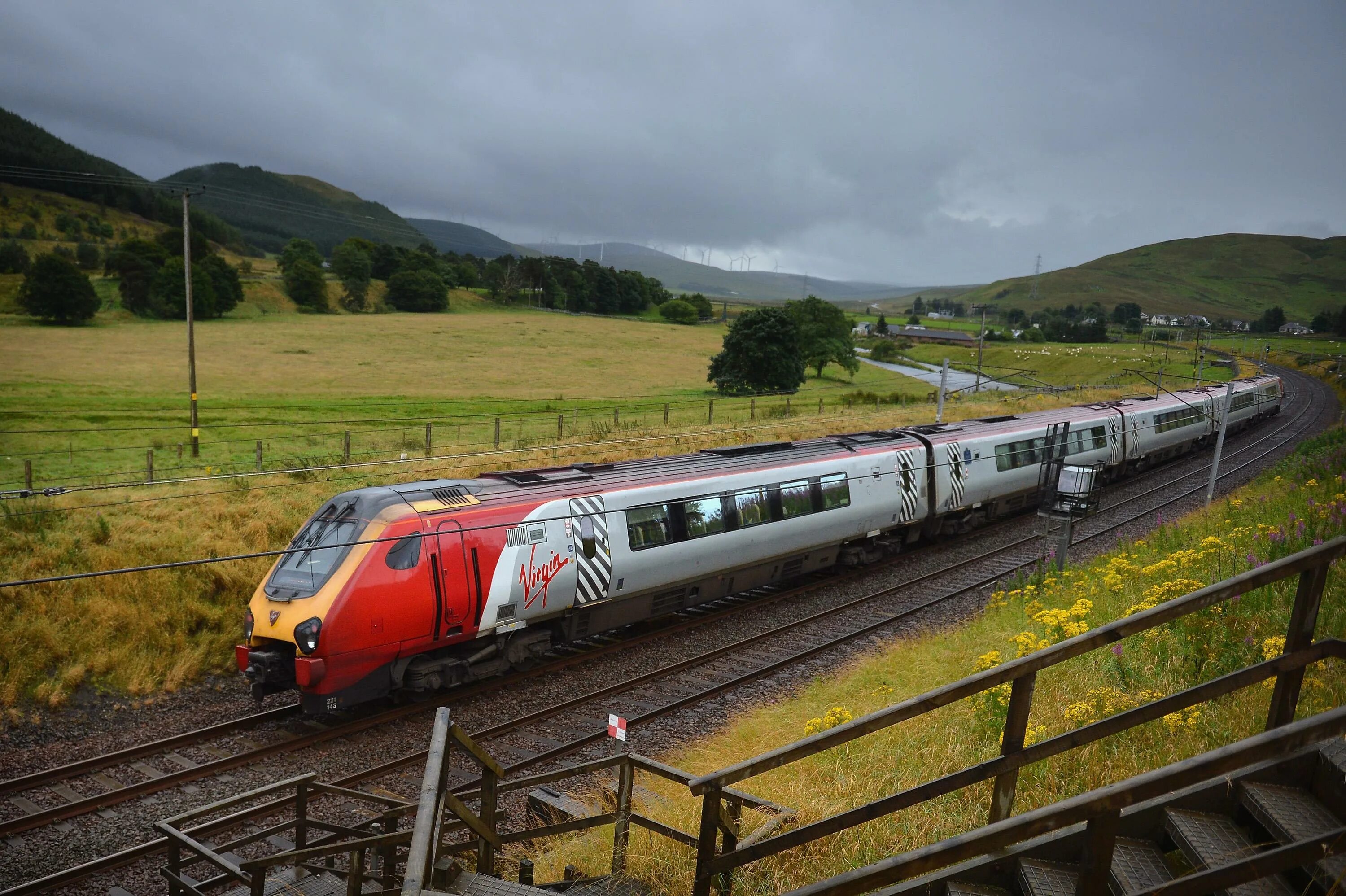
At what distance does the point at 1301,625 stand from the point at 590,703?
1123 centimetres

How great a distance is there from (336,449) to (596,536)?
19.7 m

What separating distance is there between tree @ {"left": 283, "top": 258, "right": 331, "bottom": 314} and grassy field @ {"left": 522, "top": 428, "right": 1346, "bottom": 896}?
83.6m

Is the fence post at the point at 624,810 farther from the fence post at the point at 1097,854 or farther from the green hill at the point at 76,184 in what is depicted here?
the green hill at the point at 76,184

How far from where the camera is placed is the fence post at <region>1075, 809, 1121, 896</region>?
2.99m

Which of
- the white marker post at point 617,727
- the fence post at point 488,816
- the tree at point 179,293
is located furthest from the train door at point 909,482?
the tree at point 179,293

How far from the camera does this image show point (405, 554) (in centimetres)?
1216

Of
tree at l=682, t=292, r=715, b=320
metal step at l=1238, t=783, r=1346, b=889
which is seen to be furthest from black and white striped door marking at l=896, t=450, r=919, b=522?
tree at l=682, t=292, r=715, b=320

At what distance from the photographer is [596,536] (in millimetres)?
14500

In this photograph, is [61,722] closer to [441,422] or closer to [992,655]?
[992,655]

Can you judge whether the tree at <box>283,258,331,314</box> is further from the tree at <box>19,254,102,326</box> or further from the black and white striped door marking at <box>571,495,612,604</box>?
the black and white striped door marking at <box>571,495,612,604</box>

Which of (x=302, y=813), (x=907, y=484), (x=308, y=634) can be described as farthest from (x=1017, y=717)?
(x=907, y=484)

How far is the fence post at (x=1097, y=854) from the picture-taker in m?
2.99

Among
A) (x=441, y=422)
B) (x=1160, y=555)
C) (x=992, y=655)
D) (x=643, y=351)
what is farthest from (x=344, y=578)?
(x=643, y=351)

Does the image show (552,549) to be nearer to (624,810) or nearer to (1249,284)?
(624,810)
